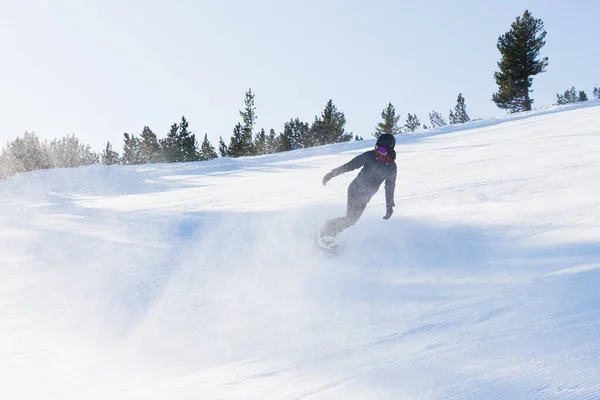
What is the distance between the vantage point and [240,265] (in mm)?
6316

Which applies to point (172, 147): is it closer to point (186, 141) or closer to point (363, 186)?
point (186, 141)

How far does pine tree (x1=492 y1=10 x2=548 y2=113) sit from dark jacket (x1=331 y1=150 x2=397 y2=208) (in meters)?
34.0

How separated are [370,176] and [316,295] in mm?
2102

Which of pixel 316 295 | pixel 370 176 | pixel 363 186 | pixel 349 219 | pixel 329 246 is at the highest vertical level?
pixel 370 176

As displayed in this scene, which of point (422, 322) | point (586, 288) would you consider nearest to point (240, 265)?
point (422, 322)

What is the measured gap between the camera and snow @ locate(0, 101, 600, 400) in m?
3.36

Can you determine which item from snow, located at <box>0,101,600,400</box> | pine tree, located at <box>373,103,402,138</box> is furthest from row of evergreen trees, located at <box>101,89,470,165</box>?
snow, located at <box>0,101,600,400</box>

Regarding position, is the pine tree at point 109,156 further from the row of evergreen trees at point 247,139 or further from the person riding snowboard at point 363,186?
the person riding snowboard at point 363,186

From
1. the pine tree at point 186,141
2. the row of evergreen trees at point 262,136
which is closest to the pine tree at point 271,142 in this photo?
the row of evergreen trees at point 262,136

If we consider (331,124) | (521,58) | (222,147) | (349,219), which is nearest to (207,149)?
(222,147)

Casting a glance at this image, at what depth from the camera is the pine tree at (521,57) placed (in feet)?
113

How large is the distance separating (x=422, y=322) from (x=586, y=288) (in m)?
1.57

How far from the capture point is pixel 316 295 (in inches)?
202

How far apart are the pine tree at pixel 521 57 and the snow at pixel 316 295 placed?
92.3 ft
